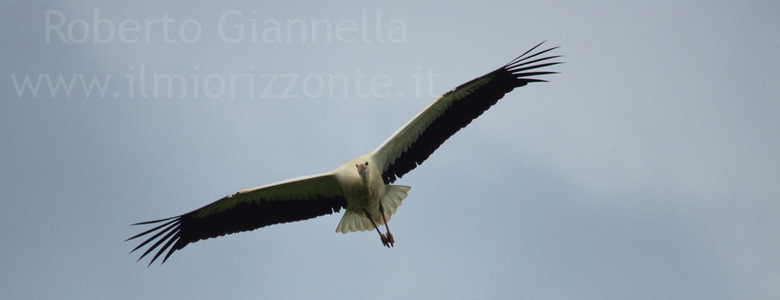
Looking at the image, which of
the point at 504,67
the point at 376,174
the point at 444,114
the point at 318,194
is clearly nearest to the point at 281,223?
the point at 318,194

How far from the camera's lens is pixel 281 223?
13648 mm

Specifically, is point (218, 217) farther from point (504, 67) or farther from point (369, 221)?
point (504, 67)

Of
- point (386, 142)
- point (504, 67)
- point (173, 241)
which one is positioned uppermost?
point (504, 67)

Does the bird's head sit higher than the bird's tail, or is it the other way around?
the bird's head

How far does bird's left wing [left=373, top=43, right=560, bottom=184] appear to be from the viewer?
1313cm

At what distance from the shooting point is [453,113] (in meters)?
13.3

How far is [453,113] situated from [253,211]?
295 centimetres

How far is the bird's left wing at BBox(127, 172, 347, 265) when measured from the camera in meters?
13.2

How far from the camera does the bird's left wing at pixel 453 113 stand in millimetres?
13133

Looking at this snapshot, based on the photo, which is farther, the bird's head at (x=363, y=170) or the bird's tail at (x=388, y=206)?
the bird's tail at (x=388, y=206)

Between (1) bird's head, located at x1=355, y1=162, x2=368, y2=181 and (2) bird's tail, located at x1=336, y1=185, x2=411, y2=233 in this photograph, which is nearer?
(1) bird's head, located at x1=355, y1=162, x2=368, y2=181

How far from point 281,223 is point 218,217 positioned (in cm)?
85

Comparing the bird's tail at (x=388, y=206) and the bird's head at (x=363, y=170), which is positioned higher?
the bird's head at (x=363, y=170)

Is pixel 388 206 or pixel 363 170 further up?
pixel 363 170
